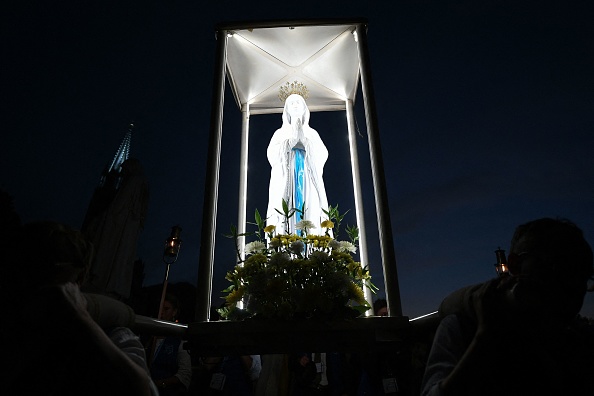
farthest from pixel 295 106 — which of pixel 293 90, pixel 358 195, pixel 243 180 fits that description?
pixel 358 195

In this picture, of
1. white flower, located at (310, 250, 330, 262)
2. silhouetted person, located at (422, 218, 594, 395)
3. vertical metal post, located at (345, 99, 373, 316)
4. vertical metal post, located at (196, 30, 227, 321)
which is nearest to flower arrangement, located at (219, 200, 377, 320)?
white flower, located at (310, 250, 330, 262)

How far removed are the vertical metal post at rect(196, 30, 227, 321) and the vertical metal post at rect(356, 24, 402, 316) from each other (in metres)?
1.23

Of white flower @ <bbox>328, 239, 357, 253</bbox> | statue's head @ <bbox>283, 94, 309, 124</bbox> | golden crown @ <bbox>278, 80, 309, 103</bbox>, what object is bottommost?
white flower @ <bbox>328, 239, 357, 253</bbox>

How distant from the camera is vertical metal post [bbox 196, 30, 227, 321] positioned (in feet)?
8.81

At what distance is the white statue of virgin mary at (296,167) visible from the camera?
4066 millimetres

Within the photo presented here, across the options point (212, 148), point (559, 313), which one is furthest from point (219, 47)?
point (559, 313)

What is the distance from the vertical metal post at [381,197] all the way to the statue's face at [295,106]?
1.22 meters

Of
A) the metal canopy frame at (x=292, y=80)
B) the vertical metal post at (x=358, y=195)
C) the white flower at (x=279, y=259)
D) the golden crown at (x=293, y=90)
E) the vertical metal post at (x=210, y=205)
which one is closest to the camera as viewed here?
the white flower at (x=279, y=259)

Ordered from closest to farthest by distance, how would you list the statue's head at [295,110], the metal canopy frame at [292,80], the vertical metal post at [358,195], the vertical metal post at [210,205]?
1. the vertical metal post at [210,205]
2. the metal canopy frame at [292,80]
3. the vertical metal post at [358,195]
4. the statue's head at [295,110]

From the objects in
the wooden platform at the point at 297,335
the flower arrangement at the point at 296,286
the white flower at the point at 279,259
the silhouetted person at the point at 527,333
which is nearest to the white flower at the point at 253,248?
the flower arrangement at the point at 296,286

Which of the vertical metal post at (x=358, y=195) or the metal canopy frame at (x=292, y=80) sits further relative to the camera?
the vertical metal post at (x=358, y=195)

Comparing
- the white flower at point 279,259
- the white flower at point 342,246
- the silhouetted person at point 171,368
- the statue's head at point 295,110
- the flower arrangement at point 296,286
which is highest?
the statue's head at point 295,110

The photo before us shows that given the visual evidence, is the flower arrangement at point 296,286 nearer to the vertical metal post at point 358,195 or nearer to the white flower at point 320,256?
the white flower at point 320,256

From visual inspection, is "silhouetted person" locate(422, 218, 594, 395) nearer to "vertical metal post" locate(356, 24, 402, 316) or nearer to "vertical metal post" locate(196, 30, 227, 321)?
"vertical metal post" locate(356, 24, 402, 316)
